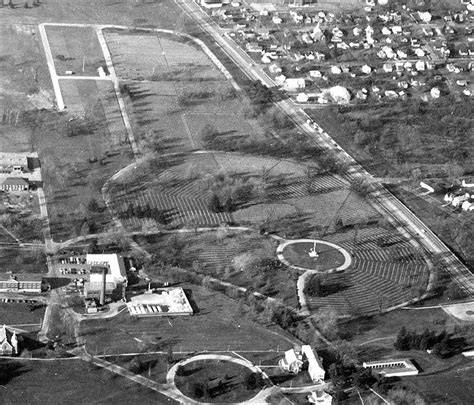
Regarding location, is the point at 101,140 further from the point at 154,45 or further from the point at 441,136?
the point at 441,136

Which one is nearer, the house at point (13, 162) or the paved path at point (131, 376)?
the paved path at point (131, 376)

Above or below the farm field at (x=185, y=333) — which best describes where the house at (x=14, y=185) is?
above

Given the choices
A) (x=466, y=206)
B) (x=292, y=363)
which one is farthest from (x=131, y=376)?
(x=466, y=206)

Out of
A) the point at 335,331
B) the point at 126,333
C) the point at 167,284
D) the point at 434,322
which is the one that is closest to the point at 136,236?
the point at 167,284

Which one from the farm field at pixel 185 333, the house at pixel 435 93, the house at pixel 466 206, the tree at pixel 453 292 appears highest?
the farm field at pixel 185 333

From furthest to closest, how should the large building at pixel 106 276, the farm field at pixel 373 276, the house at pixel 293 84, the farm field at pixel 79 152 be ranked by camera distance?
the house at pixel 293 84
the farm field at pixel 79 152
the farm field at pixel 373 276
the large building at pixel 106 276

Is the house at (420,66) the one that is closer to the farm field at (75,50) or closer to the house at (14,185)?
the farm field at (75,50)

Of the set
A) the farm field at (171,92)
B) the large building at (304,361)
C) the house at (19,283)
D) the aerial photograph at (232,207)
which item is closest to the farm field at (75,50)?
the aerial photograph at (232,207)
